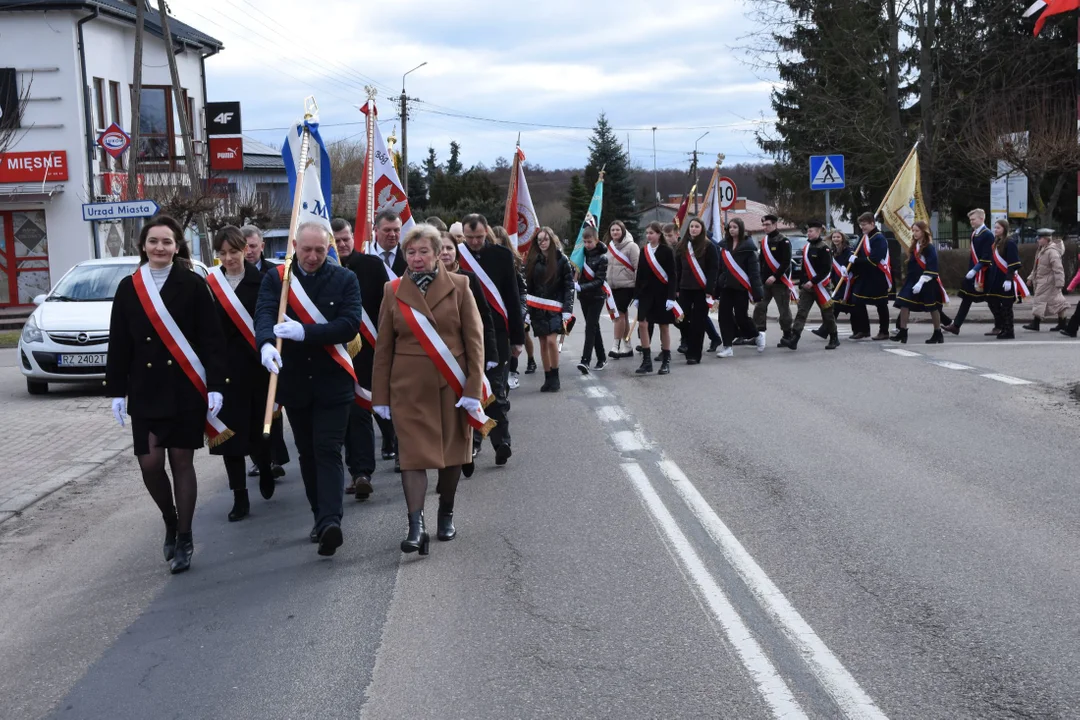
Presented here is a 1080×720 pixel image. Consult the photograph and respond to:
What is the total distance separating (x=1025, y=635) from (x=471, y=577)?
104 inches

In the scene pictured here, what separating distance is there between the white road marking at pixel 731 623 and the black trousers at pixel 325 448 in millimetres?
1862

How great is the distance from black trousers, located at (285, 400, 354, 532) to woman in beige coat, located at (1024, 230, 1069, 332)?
14861 mm

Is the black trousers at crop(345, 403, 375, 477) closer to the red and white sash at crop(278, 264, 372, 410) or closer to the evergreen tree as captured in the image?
the red and white sash at crop(278, 264, 372, 410)

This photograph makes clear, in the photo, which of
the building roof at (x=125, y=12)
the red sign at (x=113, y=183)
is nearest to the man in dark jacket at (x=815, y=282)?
the building roof at (x=125, y=12)

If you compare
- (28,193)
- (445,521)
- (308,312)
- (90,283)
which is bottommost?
(445,521)

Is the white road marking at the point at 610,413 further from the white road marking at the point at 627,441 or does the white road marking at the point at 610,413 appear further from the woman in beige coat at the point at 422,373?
the woman in beige coat at the point at 422,373

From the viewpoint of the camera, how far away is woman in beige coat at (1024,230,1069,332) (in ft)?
61.2

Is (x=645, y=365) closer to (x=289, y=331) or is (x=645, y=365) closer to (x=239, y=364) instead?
(x=239, y=364)

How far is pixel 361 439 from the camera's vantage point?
8211mm

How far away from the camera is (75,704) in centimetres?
472

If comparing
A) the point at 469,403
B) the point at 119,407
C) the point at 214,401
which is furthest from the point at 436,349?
the point at 119,407

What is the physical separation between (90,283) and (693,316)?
26.3 feet

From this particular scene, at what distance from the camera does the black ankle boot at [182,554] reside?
6664 mm

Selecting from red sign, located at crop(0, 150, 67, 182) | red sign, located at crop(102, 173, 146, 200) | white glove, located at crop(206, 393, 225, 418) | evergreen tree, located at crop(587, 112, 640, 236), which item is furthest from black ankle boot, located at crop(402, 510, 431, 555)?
evergreen tree, located at crop(587, 112, 640, 236)
